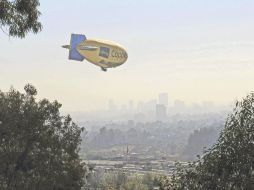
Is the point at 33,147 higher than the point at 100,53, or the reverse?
the point at 100,53

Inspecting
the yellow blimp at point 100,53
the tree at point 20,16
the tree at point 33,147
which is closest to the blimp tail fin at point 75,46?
the yellow blimp at point 100,53

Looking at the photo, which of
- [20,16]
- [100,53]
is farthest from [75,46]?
[20,16]

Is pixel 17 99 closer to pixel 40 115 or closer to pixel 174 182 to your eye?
pixel 40 115

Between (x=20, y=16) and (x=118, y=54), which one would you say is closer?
(x=20, y=16)

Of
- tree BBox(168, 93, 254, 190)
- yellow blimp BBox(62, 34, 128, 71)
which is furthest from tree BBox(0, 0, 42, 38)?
yellow blimp BBox(62, 34, 128, 71)

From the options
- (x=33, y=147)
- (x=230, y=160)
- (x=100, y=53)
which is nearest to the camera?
(x=230, y=160)

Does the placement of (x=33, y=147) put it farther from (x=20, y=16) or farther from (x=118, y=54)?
(x=118, y=54)

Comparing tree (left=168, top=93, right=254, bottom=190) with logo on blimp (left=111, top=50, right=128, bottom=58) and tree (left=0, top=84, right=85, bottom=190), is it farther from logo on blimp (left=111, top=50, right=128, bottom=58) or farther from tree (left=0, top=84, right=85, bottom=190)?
logo on blimp (left=111, top=50, right=128, bottom=58)
